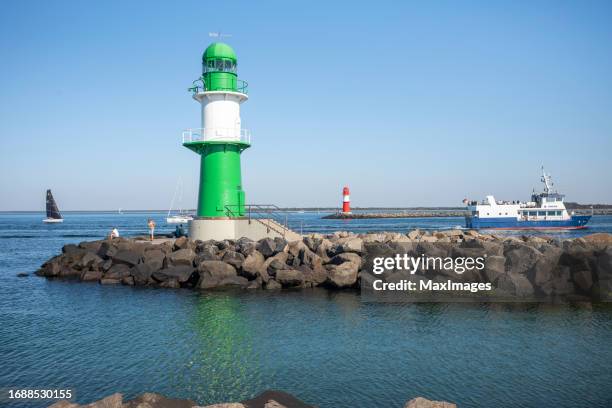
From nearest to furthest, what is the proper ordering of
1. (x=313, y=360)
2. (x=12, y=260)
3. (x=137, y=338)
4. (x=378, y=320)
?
1. (x=313, y=360)
2. (x=137, y=338)
3. (x=378, y=320)
4. (x=12, y=260)

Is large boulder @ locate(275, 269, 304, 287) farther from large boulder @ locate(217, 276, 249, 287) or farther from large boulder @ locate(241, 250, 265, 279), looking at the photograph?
large boulder @ locate(217, 276, 249, 287)

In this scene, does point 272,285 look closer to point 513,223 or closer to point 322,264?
point 322,264

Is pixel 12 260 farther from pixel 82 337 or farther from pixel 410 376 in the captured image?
pixel 410 376

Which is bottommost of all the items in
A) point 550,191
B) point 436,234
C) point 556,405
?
point 556,405

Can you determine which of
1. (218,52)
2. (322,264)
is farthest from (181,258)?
(218,52)

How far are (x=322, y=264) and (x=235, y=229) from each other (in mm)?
5728

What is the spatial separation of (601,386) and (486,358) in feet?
7.45

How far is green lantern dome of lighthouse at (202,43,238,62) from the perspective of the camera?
80.5 feet

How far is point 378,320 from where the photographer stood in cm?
1459

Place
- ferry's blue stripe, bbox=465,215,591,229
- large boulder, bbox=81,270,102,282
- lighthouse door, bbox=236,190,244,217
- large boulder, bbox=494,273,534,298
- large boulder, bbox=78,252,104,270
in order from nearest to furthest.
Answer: large boulder, bbox=494,273,534,298 < large boulder, bbox=81,270,102,282 < large boulder, bbox=78,252,104,270 < lighthouse door, bbox=236,190,244,217 < ferry's blue stripe, bbox=465,215,591,229

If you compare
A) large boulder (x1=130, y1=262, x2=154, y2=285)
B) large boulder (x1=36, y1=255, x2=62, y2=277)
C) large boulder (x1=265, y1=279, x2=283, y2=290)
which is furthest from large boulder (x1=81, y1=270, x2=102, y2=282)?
large boulder (x1=265, y1=279, x2=283, y2=290)

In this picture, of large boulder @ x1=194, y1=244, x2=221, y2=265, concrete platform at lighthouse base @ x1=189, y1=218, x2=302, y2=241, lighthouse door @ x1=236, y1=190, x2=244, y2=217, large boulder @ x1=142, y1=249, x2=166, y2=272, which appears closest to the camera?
large boulder @ x1=194, y1=244, x2=221, y2=265

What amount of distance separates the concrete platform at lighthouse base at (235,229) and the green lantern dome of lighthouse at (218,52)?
8050 mm

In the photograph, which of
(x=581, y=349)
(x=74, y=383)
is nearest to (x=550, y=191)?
(x=581, y=349)
